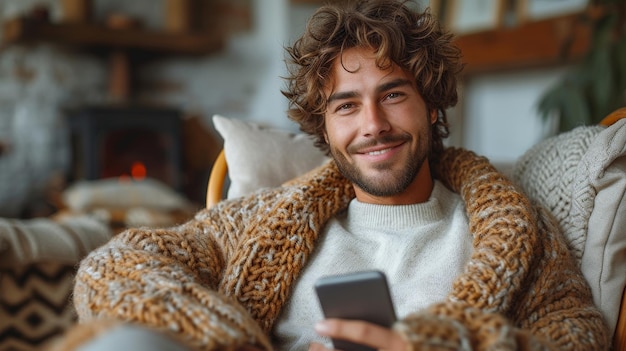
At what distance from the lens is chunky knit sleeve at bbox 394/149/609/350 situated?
3.56ft

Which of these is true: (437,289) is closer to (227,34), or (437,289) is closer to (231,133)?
(231,133)

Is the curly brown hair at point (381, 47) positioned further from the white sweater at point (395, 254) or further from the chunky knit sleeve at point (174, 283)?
the chunky knit sleeve at point (174, 283)

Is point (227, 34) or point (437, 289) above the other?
point (227, 34)

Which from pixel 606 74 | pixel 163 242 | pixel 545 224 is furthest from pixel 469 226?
pixel 606 74

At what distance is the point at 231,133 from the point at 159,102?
9.82ft

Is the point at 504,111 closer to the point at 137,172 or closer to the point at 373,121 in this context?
the point at 137,172

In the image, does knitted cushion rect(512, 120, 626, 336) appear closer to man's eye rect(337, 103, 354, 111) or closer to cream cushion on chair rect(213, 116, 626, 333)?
cream cushion on chair rect(213, 116, 626, 333)

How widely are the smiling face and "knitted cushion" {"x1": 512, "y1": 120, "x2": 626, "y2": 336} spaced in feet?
0.97

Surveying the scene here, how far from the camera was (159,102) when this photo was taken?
181 inches

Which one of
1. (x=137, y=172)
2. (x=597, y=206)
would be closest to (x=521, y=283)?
(x=597, y=206)

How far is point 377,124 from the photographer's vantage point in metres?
1.41

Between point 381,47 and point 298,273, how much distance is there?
493mm

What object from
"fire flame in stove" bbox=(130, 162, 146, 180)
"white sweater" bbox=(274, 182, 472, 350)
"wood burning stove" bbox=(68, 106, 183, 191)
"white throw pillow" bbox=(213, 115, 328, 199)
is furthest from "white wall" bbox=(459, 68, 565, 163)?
"white sweater" bbox=(274, 182, 472, 350)

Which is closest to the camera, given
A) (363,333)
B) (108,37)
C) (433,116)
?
(363,333)
